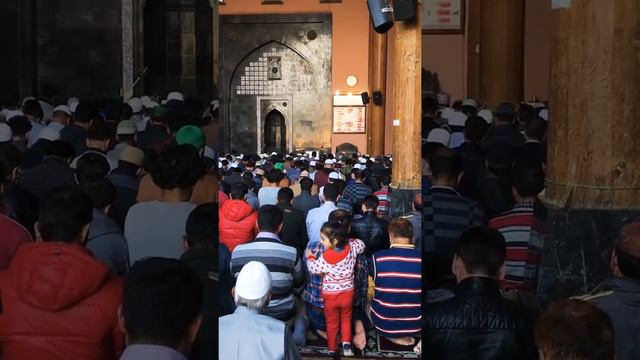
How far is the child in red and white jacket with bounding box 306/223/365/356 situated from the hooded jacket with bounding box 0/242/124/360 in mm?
473

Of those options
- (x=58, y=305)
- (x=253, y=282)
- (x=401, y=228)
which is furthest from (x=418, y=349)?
(x=58, y=305)

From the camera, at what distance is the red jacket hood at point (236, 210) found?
4.97 ft

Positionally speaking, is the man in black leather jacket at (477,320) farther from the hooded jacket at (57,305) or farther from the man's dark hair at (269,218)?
the hooded jacket at (57,305)

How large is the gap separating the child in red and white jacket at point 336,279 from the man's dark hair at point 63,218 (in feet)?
2.49

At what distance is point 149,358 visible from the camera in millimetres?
1522

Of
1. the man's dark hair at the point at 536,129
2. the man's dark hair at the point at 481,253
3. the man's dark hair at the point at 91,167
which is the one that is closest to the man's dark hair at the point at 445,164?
the man's dark hair at the point at 481,253

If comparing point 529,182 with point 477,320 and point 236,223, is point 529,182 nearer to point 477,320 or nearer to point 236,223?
point 477,320

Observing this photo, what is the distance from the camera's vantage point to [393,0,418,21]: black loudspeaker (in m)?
1.62

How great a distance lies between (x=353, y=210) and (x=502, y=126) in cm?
155

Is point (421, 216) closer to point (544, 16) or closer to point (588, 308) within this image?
point (588, 308)

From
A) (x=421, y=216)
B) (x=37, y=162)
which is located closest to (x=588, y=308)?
(x=421, y=216)

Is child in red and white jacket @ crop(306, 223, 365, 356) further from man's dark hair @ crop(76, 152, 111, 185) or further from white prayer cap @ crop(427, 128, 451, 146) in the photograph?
man's dark hair @ crop(76, 152, 111, 185)

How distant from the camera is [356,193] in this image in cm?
181

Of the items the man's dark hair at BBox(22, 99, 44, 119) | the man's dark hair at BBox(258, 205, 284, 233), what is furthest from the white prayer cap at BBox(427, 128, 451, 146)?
the man's dark hair at BBox(22, 99, 44, 119)
